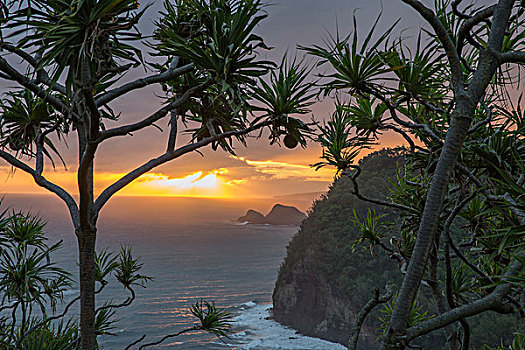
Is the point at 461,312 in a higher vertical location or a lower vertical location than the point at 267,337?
Result: higher

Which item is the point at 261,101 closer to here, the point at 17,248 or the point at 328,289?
the point at 17,248

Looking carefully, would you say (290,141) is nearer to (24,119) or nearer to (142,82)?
(142,82)

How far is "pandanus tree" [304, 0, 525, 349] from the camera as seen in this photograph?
4.78ft

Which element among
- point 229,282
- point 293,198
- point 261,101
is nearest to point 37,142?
point 261,101

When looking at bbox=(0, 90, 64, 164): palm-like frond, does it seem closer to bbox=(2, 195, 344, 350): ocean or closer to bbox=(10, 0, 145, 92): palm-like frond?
bbox=(10, 0, 145, 92): palm-like frond

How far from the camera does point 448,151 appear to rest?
57.2 inches

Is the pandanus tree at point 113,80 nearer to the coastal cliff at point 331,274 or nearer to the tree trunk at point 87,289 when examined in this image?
the tree trunk at point 87,289

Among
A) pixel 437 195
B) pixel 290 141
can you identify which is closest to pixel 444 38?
pixel 437 195

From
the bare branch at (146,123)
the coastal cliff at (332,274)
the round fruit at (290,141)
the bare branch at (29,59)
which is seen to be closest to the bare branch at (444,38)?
the round fruit at (290,141)

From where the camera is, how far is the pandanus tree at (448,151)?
1.46 m

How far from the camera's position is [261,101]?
8.74 ft

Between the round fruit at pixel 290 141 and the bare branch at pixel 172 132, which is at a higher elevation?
the bare branch at pixel 172 132

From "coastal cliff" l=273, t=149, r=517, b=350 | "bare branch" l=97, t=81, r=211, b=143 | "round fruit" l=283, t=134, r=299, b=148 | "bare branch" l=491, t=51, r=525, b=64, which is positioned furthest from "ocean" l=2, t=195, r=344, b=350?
"bare branch" l=491, t=51, r=525, b=64

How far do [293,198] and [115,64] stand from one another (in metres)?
188
